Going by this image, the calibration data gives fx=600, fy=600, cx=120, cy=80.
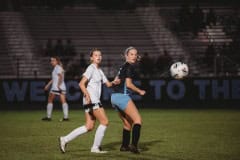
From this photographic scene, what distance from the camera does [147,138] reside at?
15328 mm

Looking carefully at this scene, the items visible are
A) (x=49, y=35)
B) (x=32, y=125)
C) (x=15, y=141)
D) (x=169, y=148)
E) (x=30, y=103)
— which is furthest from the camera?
(x=49, y=35)

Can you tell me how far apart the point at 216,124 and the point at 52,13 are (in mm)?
20915

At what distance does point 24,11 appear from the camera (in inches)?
1490

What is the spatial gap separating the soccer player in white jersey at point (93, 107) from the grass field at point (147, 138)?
1.01 feet

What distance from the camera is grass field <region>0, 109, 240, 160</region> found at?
12.0 meters

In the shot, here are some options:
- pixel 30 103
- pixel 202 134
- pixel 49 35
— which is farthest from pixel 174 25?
pixel 202 134

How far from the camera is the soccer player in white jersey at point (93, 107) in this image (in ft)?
40.0

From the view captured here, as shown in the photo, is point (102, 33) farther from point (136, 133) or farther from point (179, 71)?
point (136, 133)

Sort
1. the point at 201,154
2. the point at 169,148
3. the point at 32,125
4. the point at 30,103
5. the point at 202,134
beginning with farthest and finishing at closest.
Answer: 1. the point at 30,103
2. the point at 32,125
3. the point at 202,134
4. the point at 169,148
5. the point at 201,154

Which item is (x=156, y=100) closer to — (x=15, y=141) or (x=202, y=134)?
(x=202, y=134)

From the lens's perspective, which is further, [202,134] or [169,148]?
[202,134]

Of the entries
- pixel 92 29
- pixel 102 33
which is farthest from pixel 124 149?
pixel 92 29

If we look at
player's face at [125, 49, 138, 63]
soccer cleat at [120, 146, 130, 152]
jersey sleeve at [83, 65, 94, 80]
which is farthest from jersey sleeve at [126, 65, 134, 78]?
soccer cleat at [120, 146, 130, 152]

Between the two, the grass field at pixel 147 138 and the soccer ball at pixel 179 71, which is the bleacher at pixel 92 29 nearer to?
the grass field at pixel 147 138
